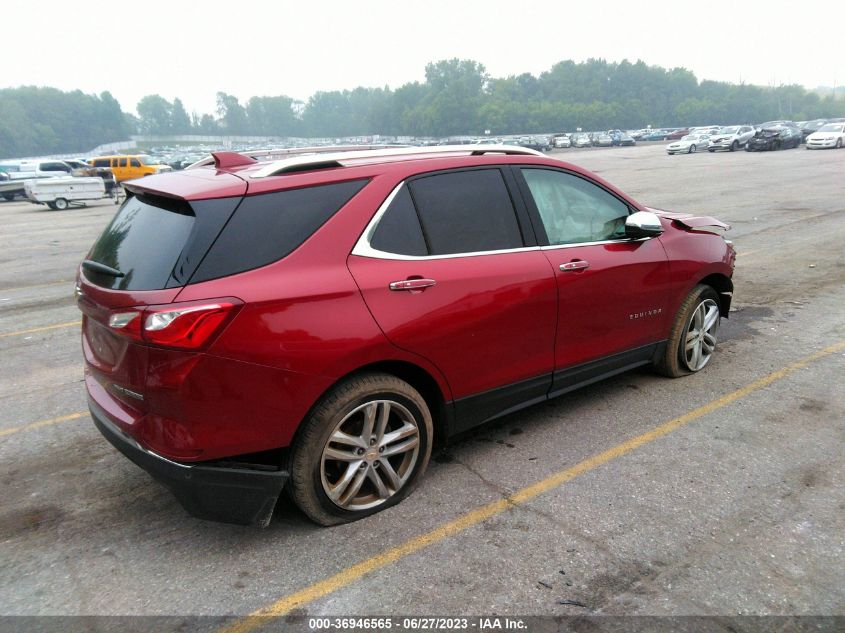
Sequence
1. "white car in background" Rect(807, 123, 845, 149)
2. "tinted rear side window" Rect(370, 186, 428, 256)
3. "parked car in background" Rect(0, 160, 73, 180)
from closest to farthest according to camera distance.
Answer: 1. "tinted rear side window" Rect(370, 186, 428, 256)
2. "parked car in background" Rect(0, 160, 73, 180)
3. "white car in background" Rect(807, 123, 845, 149)

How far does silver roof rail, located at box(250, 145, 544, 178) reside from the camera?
313 cm

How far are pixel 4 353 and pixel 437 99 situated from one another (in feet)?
546

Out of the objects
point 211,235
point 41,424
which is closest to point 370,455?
point 211,235

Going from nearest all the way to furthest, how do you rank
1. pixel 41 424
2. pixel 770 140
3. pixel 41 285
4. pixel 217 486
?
1. pixel 217 486
2. pixel 41 424
3. pixel 41 285
4. pixel 770 140

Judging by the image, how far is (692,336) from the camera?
4.91 metres

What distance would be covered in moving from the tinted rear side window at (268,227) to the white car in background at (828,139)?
1726 inches

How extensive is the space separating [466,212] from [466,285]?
0.46 metres

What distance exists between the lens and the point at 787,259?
903 centimetres

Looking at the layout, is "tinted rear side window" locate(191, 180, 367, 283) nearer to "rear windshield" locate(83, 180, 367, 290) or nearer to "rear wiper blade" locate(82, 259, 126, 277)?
"rear windshield" locate(83, 180, 367, 290)

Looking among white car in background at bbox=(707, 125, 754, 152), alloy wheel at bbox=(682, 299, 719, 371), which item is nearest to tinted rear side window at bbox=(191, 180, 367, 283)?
alloy wheel at bbox=(682, 299, 719, 371)

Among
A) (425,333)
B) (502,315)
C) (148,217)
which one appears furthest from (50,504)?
(502,315)

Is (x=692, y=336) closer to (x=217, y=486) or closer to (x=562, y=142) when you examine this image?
(x=217, y=486)

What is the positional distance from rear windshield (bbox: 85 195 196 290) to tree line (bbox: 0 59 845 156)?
155 metres

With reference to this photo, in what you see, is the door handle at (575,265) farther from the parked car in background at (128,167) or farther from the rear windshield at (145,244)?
the parked car in background at (128,167)
